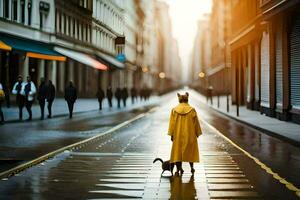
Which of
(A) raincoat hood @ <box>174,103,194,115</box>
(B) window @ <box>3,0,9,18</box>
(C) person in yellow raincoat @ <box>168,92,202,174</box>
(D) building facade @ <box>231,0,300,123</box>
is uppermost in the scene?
(B) window @ <box>3,0,9,18</box>

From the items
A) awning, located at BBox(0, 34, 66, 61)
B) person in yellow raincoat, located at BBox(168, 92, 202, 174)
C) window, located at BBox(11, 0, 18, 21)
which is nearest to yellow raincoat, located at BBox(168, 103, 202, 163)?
person in yellow raincoat, located at BBox(168, 92, 202, 174)

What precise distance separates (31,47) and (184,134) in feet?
103

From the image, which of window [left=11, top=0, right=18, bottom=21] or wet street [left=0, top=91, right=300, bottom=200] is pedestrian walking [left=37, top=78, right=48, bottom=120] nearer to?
wet street [left=0, top=91, right=300, bottom=200]

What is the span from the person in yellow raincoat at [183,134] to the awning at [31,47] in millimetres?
24331

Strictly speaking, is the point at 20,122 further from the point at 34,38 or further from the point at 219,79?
the point at 219,79

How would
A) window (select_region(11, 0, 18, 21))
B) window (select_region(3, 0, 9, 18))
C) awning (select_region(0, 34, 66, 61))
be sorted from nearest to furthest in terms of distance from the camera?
awning (select_region(0, 34, 66, 61)) → window (select_region(3, 0, 9, 18)) → window (select_region(11, 0, 18, 21))

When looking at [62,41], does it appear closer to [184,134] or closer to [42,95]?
[42,95]

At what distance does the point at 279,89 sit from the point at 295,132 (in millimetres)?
8792

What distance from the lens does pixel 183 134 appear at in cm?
961

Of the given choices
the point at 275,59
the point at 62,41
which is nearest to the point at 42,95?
the point at 275,59

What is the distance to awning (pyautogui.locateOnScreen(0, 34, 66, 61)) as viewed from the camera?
116ft

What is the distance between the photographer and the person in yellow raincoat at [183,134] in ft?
31.4

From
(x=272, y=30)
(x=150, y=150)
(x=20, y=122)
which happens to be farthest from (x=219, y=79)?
(x=150, y=150)

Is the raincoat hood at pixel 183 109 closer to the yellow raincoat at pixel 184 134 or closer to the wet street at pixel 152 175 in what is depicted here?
the yellow raincoat at pixel 184 134
